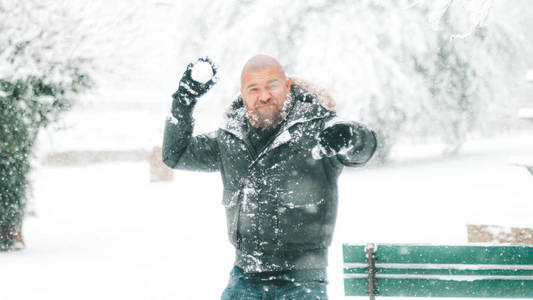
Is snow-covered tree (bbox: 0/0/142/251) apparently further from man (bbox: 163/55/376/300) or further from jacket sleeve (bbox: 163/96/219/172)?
man (bbox: 163/55/376/300)

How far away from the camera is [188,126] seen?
2.53 metres

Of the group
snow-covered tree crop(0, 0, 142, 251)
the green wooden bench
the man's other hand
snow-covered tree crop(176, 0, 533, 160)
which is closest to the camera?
the man's other hand

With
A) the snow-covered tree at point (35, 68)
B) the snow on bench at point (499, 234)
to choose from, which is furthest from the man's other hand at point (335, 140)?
the snow-covered tree at point (35, 68)

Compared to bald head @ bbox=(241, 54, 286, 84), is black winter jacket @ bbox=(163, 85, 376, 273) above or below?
below

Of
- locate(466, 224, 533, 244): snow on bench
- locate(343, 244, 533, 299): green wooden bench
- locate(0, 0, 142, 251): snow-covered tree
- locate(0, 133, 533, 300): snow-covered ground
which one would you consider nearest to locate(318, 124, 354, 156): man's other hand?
locate(343, 244, 533, 299): green wooden bench

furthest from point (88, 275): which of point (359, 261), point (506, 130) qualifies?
point (506, 130)

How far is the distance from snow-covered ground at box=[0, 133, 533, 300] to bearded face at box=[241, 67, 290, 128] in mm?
3052

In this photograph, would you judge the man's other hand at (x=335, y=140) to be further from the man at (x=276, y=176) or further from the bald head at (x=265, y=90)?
the bald head at (x=265, y=90)

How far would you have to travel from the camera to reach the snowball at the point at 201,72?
2469mm

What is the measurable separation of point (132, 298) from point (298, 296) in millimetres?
3341

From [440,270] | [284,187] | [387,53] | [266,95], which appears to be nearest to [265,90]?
[266,95]

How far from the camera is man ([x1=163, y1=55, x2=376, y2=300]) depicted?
2.35 m

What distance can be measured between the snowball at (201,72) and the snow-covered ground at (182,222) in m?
3.18

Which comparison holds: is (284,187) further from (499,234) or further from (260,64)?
(499,234)
